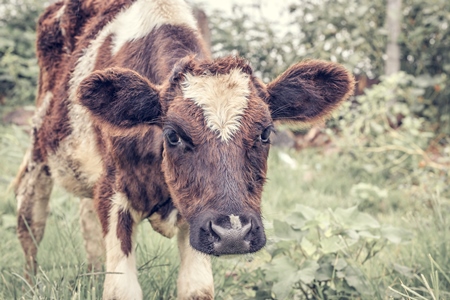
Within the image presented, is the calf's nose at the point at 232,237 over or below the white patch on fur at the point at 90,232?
over

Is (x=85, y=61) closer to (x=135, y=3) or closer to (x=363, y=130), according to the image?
(x=135, y=3)

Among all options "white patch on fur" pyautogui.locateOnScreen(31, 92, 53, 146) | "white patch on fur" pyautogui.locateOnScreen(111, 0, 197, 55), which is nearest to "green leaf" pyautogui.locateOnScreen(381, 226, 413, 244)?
"white patch on fur" pyautogui.locateOnScreen(111, 0, 197, 55)

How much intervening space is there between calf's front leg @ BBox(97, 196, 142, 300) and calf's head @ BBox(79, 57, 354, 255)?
1.36 feet

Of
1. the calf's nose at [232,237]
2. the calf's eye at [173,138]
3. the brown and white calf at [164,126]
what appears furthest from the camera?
the calf's eye at [173,138]

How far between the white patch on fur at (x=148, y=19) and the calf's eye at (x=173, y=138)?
87cm

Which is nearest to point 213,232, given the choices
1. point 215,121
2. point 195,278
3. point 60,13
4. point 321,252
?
point 215,121

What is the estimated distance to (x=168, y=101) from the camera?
263 centimetres

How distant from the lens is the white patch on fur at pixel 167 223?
115 inches

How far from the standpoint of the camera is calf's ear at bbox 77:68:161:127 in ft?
8.59

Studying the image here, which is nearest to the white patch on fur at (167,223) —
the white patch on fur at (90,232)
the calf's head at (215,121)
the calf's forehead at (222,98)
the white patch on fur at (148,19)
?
the calf's head at (215,121)

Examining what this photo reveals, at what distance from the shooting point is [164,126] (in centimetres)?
257

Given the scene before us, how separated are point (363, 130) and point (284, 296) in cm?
439

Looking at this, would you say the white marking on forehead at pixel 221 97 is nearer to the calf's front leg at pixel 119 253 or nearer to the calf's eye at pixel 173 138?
the calf's eye at pixel 173 138

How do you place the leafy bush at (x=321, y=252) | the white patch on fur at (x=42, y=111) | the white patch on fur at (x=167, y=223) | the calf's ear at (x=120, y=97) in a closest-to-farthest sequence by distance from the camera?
the calf's ear at (x=120, y=97), the white patch on fur at (x=167, y=223), the leafy bush at (x=321, y=252), the white patch on fur at (x=42, y=111)
